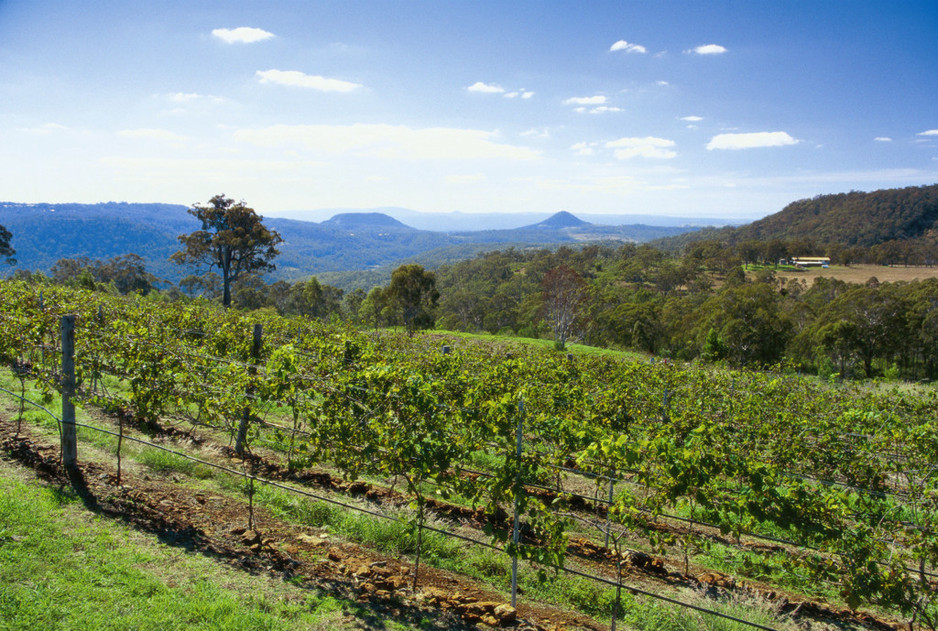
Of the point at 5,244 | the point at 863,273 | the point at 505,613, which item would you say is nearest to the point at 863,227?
the point at 863,273

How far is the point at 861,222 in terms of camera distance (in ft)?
418

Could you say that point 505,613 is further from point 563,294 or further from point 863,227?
point 863,227

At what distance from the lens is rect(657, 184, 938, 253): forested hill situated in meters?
117

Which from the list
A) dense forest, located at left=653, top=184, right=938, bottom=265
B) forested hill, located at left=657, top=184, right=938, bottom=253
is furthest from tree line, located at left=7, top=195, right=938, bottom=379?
forested hill, located at left=657, top=184, right=938, bottom=253

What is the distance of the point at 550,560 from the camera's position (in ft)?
13.8

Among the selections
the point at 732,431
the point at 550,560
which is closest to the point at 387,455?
the point at 550,560

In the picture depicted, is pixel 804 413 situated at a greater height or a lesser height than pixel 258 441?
greater

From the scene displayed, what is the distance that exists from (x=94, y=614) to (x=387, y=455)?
2.52 metres

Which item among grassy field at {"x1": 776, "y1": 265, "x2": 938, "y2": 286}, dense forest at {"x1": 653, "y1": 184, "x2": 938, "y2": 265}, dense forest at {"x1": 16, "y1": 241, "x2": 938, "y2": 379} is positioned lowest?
dense forest at {"x1": 16, "y1": 241, "x2": 938, "y2": 379}

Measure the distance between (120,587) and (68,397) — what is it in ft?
10.2

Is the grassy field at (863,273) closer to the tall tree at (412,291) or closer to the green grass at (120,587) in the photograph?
the tall tree at (412,291)

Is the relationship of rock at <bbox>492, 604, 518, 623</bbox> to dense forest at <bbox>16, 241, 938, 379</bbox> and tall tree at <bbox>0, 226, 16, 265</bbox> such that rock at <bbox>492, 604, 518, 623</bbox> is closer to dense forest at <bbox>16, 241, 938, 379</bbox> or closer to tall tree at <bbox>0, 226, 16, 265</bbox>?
dense forest at <bbox>16, 241, 938, 379</bbox>

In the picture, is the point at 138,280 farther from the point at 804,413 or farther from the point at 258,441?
the point at 804,413

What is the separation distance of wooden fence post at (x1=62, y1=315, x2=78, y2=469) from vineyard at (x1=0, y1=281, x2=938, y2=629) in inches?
1.6
